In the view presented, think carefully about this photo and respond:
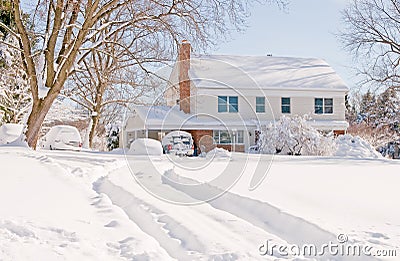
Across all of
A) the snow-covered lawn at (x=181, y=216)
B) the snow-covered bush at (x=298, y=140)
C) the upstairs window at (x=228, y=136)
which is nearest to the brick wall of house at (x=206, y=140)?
the upstairs window at (x=228, y=136)

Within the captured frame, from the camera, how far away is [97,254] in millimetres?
4059

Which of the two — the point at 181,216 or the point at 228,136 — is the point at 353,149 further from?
the point at 181,216

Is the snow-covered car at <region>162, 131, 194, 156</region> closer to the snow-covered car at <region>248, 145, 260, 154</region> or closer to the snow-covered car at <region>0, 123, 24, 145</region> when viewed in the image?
the snow-covered car at <region>248, 145, 260, 154</region>

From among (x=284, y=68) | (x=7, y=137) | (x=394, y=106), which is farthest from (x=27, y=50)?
(x=394, y=106)

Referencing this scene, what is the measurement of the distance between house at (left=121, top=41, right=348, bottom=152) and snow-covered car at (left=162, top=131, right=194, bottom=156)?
124 centimetres

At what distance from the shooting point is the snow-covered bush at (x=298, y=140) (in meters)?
21.7

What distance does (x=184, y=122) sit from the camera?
25.2m

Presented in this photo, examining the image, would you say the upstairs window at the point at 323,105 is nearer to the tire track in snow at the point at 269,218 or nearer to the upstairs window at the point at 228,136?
the upstairs window at the point at 228,136

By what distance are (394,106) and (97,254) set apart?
3821 cm

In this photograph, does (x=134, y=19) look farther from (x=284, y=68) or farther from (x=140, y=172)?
(x=284, y=68)

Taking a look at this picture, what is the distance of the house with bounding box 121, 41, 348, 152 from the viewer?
89.7ft

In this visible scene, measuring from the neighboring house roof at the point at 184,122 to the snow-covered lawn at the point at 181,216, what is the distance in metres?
16.1

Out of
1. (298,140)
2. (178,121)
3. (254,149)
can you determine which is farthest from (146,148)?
(254,149)

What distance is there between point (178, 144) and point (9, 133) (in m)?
9.79
